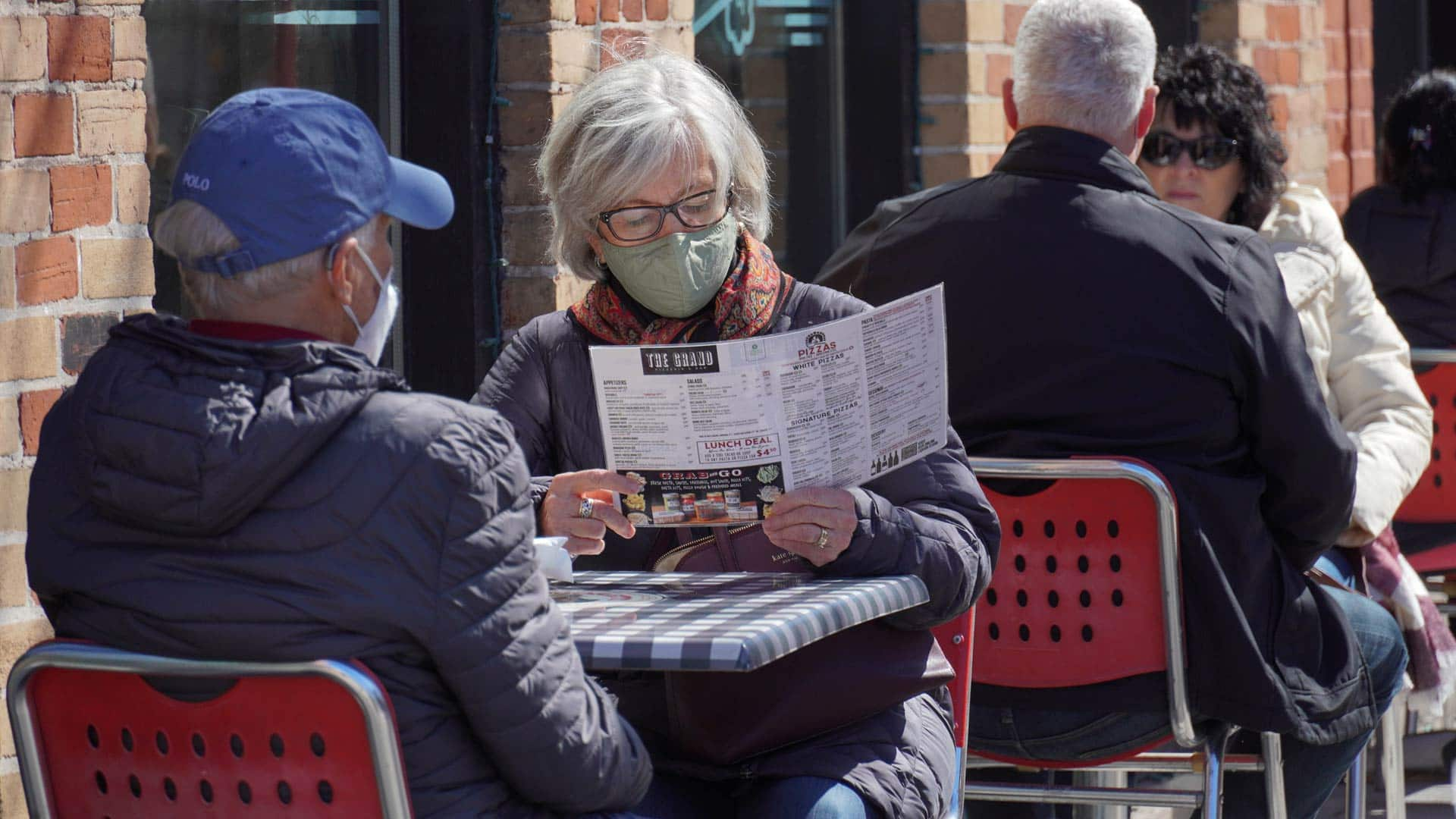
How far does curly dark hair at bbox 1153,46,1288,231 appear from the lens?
13.2 ft

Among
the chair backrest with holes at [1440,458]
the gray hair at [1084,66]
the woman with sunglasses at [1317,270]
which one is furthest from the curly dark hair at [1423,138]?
the gray hair at [1084,66]

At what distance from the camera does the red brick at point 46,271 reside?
8.54ft

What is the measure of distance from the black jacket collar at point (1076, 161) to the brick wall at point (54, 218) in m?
1.47

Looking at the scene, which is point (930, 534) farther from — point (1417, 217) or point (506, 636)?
point (1417, 217)

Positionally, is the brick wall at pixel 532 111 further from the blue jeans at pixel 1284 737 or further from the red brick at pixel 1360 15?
the red brick at pixel 1360 15

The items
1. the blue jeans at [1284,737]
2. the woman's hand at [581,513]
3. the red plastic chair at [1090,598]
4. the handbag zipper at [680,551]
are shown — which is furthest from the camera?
the blue jeans at [1284,737]

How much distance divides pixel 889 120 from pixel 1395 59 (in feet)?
16.0

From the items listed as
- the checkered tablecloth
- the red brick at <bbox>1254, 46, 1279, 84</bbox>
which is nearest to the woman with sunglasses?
the checkered tablecloth

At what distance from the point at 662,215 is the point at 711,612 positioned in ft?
2.40

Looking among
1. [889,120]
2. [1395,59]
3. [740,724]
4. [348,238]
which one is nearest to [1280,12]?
[889,120]

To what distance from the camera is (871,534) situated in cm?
231

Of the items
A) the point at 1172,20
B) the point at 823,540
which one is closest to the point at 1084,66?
the point at 823,540

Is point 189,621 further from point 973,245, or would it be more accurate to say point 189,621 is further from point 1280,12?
point 1280,12

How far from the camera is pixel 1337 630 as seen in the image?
10.2ft
